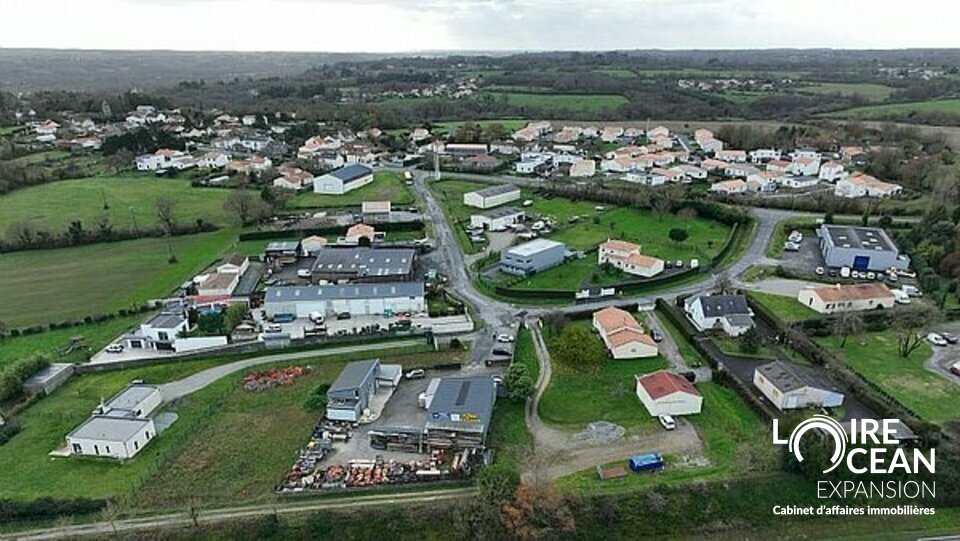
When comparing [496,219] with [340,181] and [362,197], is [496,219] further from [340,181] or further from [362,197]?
[340,181]

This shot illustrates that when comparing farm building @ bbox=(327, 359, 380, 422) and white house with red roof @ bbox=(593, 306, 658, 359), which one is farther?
white house with red roof @ bbox=(593, 306, 658, 359)

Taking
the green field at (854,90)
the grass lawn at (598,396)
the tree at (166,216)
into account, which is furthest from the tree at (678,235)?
the green field at (854,90)

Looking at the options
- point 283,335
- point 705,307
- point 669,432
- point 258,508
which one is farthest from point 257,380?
point 705,307

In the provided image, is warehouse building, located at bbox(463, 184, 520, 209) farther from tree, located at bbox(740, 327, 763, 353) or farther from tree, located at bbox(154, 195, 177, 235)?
tree, located at bbox(740, 327, 763, 353)

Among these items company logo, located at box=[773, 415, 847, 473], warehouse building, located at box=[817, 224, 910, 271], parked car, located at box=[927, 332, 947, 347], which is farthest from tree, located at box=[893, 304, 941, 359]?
company logo, located at box=[773, 415, 847, 473]

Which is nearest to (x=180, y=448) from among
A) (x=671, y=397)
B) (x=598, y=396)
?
(x=598, y=396)

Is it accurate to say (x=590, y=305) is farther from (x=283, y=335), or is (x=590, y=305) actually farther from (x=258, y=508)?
(x=258, y=508)
